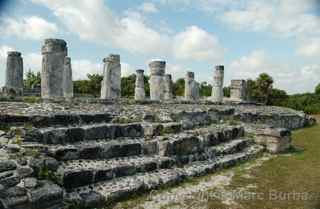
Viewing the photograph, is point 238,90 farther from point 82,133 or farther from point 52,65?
point 82,133

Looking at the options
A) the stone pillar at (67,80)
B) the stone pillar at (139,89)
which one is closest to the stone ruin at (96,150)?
the stone pillar at (67,80)

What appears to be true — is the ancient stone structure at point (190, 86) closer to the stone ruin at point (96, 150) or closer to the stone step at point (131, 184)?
the stone ruin at point (96, 150)

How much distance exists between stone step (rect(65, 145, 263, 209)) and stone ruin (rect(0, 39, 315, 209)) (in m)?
0.01

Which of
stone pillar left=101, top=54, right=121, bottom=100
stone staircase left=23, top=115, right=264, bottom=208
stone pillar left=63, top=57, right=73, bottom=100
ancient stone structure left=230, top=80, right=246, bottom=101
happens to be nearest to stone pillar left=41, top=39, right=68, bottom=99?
stone pillar left=101, top=54, right=121, bottom=100

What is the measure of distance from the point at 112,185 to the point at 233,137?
5753 mm

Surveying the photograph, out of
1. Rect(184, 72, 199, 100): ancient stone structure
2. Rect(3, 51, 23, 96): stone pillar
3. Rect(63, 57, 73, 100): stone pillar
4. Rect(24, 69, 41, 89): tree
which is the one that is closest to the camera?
Rect(3, 51, 23, 96): stone pillar

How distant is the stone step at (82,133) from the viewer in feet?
18.0

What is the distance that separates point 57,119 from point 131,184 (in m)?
2.35

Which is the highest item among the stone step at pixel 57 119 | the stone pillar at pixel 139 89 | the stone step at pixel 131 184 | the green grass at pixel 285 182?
the stone pillar at pixel 139 89

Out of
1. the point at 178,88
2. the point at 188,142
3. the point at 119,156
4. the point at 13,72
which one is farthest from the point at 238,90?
the point at 178,88

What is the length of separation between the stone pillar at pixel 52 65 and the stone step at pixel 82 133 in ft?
14.4

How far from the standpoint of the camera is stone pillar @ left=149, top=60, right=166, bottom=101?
14.5 m

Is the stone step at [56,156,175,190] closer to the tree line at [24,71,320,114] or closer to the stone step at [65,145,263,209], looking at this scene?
the stone step at [65,145,263,209]

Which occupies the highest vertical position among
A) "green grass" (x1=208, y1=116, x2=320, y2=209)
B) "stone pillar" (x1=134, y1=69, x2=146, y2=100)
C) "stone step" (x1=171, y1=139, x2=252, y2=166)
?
"stone pillar" (x1=134, y1=69, x2=146, y2=100)
